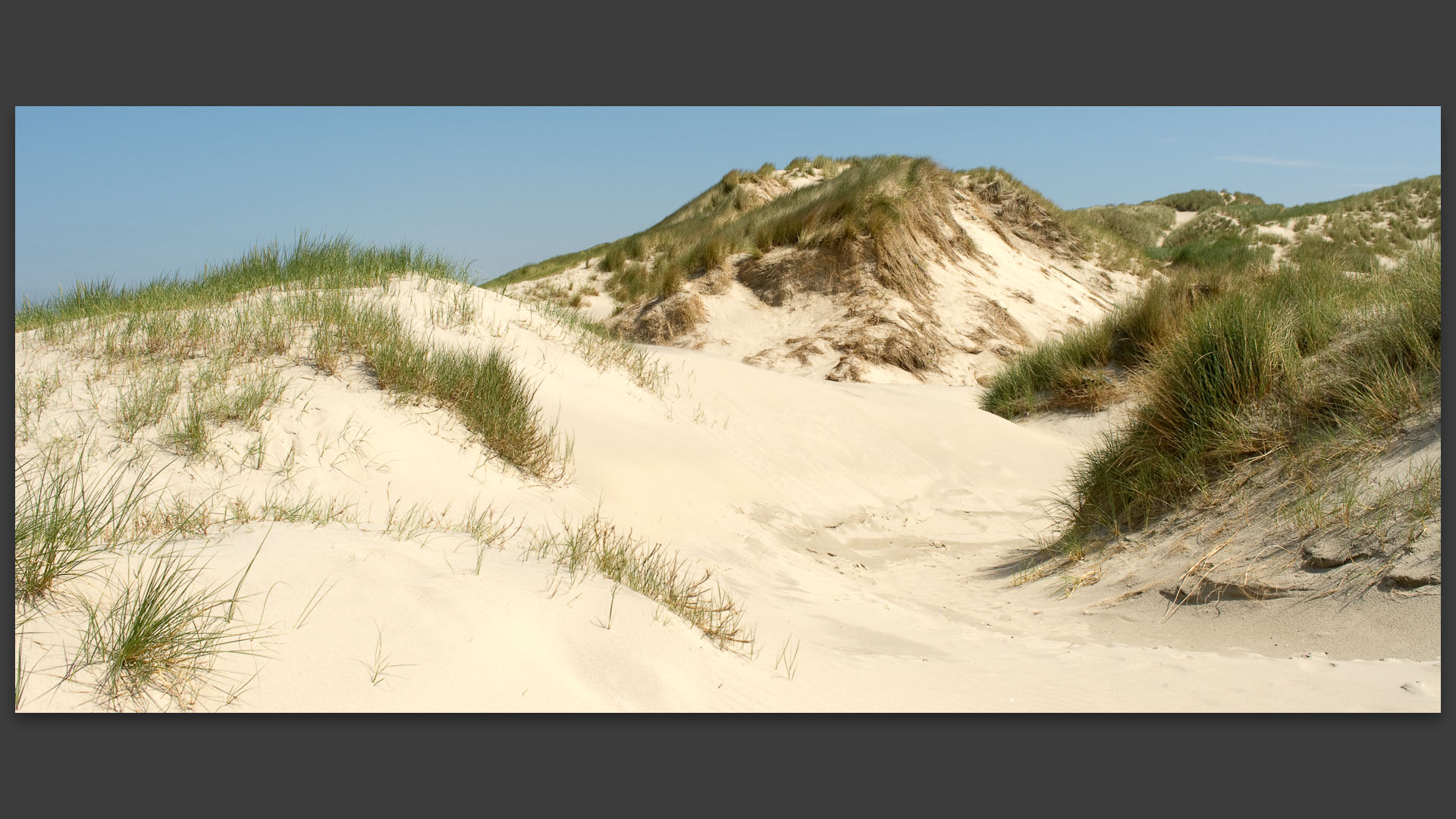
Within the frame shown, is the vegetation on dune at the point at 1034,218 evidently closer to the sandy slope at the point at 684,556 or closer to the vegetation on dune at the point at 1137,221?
the vegetation on dune at the point at 1137,221

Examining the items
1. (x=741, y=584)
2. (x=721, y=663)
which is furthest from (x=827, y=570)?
(x=721, y=663)

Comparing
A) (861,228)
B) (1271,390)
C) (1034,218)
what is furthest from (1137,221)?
(1271,390)

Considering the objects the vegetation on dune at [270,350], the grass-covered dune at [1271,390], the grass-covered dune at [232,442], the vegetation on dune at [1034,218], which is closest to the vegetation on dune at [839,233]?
the vegetation on dune at [1034,218]

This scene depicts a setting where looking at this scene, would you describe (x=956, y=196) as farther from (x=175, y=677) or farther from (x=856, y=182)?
(x=175, y=677)

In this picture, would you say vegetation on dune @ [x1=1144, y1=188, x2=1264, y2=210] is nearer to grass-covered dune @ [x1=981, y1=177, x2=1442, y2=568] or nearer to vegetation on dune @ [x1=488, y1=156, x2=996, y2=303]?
vegetation on dune @ [x1=488, y1=156, x2=996, y2=303]

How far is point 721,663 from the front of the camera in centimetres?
311

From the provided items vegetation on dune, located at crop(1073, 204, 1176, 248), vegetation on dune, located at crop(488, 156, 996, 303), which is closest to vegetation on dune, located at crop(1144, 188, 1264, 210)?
vegetation on dune, located at crop(1073, 204, 1176, 248)

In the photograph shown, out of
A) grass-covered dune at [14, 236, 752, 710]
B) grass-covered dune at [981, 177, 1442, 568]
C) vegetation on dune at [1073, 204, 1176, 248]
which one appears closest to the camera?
grass-covered dune at [14, 236, 752, 710]

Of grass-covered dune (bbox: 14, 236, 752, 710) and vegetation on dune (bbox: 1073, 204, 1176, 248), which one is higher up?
vegetation on dune (bbox: 1073, 204, 1176, 248)

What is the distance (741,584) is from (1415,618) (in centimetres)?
278

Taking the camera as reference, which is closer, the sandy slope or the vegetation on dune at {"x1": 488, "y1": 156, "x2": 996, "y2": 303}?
the sandy slope

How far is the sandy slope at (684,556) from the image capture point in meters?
2.64

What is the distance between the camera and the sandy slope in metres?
2.64

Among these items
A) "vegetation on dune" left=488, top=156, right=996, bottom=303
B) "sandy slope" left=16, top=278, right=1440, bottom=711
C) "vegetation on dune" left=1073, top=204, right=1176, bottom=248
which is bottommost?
"sandy slope" left=16, top=278, right=1440, bottom=711
